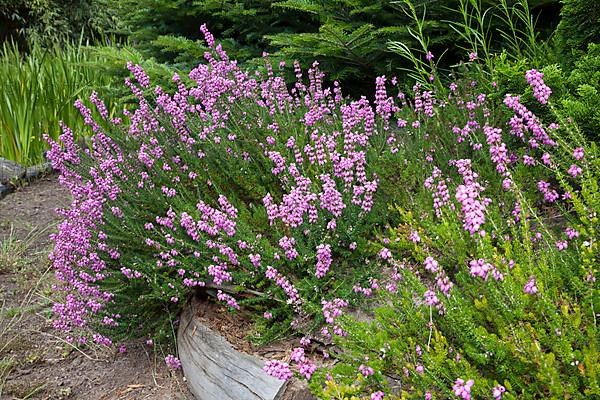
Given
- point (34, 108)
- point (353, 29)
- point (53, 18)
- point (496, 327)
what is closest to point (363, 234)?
point (496, 327)

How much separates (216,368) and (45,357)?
4.88 ft

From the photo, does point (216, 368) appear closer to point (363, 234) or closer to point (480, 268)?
point (363, 234)

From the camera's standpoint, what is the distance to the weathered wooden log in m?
2.38

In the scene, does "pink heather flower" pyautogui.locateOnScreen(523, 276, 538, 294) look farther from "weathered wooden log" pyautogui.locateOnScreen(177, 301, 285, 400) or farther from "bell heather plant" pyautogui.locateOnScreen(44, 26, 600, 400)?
"weathered wooden log" pyautogui.locateOnScreen(177, 301, 285, 400)

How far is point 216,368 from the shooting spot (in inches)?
103

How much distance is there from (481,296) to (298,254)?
87 centimetres

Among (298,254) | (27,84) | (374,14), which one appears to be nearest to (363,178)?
(298,254)

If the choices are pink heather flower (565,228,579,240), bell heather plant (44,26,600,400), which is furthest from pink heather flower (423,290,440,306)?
pink heather flower (565,228,579,240)

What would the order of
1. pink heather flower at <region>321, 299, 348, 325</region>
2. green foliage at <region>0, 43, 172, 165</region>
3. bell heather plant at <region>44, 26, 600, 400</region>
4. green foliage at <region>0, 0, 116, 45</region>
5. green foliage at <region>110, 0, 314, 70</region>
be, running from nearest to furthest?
bell heather plant at <region>44, 26, 600, 400</region> < pink heather flower at <region>321, 299, 348, 325</region> < green foliage at <region>110, 0, 314, 70</region> < green foliage at <region>0, 43, 172, 165</region> < green foliage at <region>0, 0, 116, 45</region>

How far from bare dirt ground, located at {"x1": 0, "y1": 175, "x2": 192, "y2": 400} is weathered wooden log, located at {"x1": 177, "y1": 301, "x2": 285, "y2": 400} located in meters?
0.22

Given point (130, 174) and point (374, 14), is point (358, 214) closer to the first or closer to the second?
point (130, 174)

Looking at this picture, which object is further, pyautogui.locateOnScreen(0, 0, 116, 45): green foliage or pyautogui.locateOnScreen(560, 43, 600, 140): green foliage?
pyautogui.locateOnScreen(0, 0, 116, 45): green foliage

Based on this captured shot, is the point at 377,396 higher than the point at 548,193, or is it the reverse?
the point at 548,193

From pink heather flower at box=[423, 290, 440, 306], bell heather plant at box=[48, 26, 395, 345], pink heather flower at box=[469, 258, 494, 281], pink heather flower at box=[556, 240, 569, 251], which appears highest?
pink heather flower at box=[469, 258, 494, 281]
